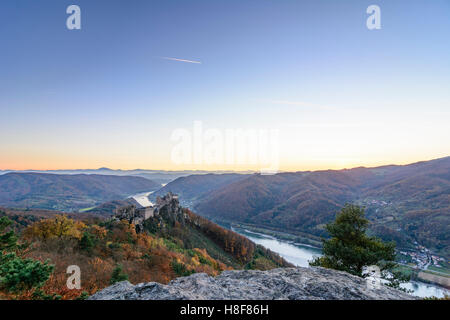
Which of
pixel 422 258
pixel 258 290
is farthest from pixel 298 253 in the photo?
pixel 258 290

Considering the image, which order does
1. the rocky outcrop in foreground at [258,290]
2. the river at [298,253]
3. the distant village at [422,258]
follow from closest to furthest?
the rocky outcrop in foreground at [258,290] → the river at [298,253] → the distant village at [422,258]

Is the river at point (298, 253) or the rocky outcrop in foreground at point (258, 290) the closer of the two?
the rocky outcrop in foreground at point (258, 290)

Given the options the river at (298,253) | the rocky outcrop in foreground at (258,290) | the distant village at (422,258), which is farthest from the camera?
the distant village at (422,258)

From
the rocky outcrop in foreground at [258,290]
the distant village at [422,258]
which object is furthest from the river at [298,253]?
the rocky outcrop in foreground at [258,290]

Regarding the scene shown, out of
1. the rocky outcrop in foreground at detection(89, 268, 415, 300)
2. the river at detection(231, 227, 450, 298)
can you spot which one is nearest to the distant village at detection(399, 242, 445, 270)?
the river at detection(231, 227, 450, 298)

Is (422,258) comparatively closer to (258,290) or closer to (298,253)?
(298,253)

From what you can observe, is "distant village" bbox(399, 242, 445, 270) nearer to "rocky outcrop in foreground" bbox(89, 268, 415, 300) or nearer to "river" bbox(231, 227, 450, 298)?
"river" bbox(231, 227, 450, 298)

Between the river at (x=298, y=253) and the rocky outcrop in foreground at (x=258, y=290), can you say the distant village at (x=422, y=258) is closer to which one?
the river at (x=298, y=253)

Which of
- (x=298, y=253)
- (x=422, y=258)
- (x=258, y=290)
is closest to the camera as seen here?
(x=258, y=290)
